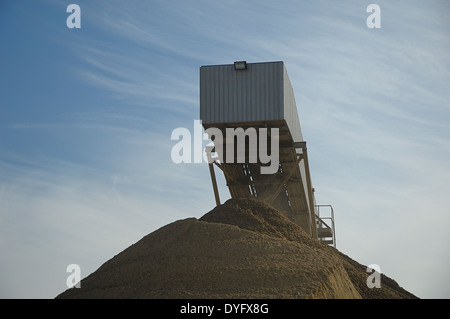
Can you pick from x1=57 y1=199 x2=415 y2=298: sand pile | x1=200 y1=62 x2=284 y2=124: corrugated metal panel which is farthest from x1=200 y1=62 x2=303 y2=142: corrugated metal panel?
x1=57 y1=199 x2=415 y2=298: sand pile

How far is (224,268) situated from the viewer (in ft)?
57.8

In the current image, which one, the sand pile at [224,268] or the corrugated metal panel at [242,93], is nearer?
the sand pile at [224,268]

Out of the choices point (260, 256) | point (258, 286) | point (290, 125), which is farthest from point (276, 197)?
point (258, 286)

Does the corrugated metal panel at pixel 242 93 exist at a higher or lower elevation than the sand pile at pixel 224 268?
higher

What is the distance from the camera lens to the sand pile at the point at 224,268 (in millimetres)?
16797

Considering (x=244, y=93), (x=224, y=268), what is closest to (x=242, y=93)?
(x=244, y=93)

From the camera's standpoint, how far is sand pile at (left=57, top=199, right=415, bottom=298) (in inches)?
661

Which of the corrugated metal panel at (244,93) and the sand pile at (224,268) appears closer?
the sand pile at (224,268)

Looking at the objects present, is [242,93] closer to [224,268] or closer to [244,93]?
[244,93]

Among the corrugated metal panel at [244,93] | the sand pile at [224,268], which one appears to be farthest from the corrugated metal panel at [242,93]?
the sand pile at [224,268]

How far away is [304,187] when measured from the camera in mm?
29547

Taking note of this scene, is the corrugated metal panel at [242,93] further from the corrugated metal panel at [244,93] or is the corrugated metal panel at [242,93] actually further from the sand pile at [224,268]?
the sand pile at [224,268]
